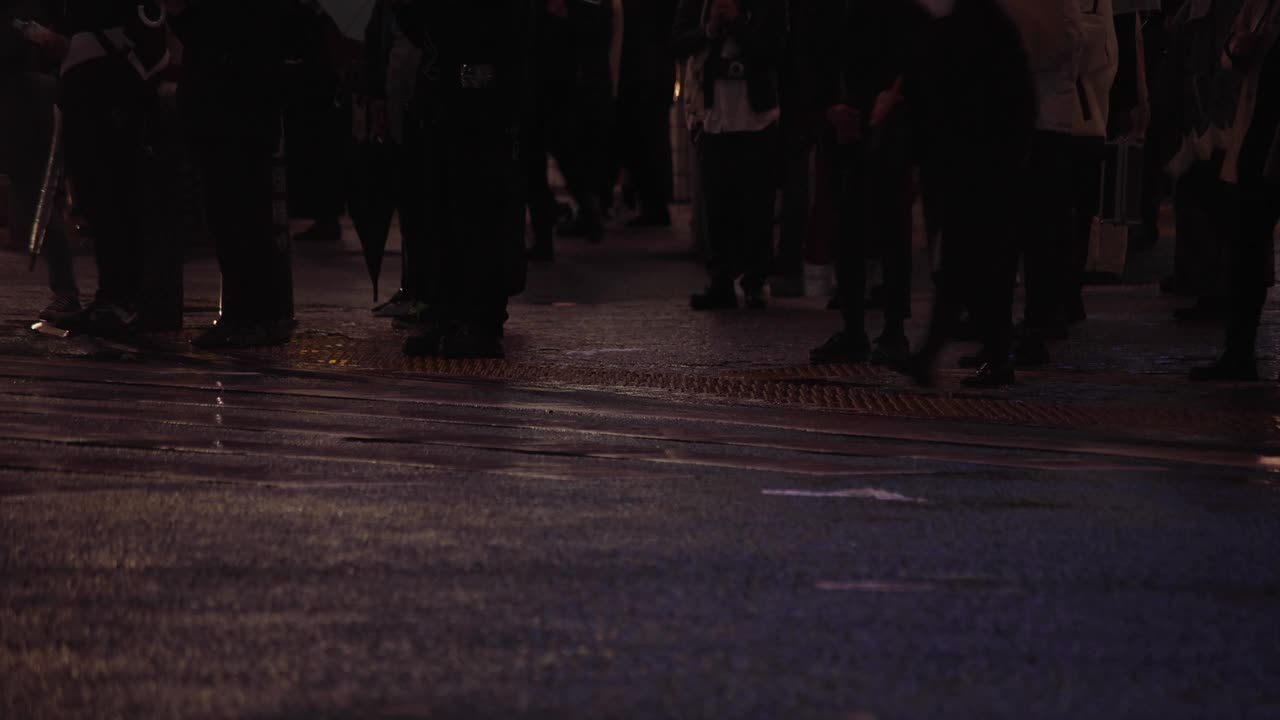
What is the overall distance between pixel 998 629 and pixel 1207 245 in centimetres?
815

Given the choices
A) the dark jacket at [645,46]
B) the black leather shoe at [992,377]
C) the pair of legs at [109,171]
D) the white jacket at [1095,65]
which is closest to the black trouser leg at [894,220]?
the black leather shoe at [992,377]

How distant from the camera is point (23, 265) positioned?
13852 millimetres

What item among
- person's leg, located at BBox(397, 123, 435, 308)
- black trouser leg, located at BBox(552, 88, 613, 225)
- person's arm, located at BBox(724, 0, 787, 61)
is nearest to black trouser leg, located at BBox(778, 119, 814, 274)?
person's arm, located at BBox(724, 0, 787, 61)

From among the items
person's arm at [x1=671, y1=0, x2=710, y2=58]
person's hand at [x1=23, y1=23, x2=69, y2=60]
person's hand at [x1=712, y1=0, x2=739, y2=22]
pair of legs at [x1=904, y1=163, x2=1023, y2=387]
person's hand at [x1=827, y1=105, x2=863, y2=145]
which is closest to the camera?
pair of legs at [x1=904, y1=163, x2=1023, y2=387]

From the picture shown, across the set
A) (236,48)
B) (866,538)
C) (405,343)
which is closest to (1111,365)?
(405,343)

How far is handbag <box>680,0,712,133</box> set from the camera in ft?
37.8

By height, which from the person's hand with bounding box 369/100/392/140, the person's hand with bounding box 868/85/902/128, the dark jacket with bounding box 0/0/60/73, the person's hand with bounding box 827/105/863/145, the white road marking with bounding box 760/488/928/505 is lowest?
the white road marking with bounding box 760/488/928/505

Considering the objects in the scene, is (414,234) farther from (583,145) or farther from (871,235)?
(583,145)

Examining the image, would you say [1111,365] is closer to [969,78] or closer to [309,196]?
[969,78]

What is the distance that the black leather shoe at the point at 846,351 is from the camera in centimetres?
887

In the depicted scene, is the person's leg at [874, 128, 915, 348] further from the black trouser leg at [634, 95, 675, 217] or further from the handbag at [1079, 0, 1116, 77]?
the black trouser leg at [634, 95, 675, 217]

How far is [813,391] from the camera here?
7859mm

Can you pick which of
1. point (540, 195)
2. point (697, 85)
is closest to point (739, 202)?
point (697, 85)

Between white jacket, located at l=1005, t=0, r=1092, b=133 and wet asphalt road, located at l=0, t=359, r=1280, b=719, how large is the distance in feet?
7.13
